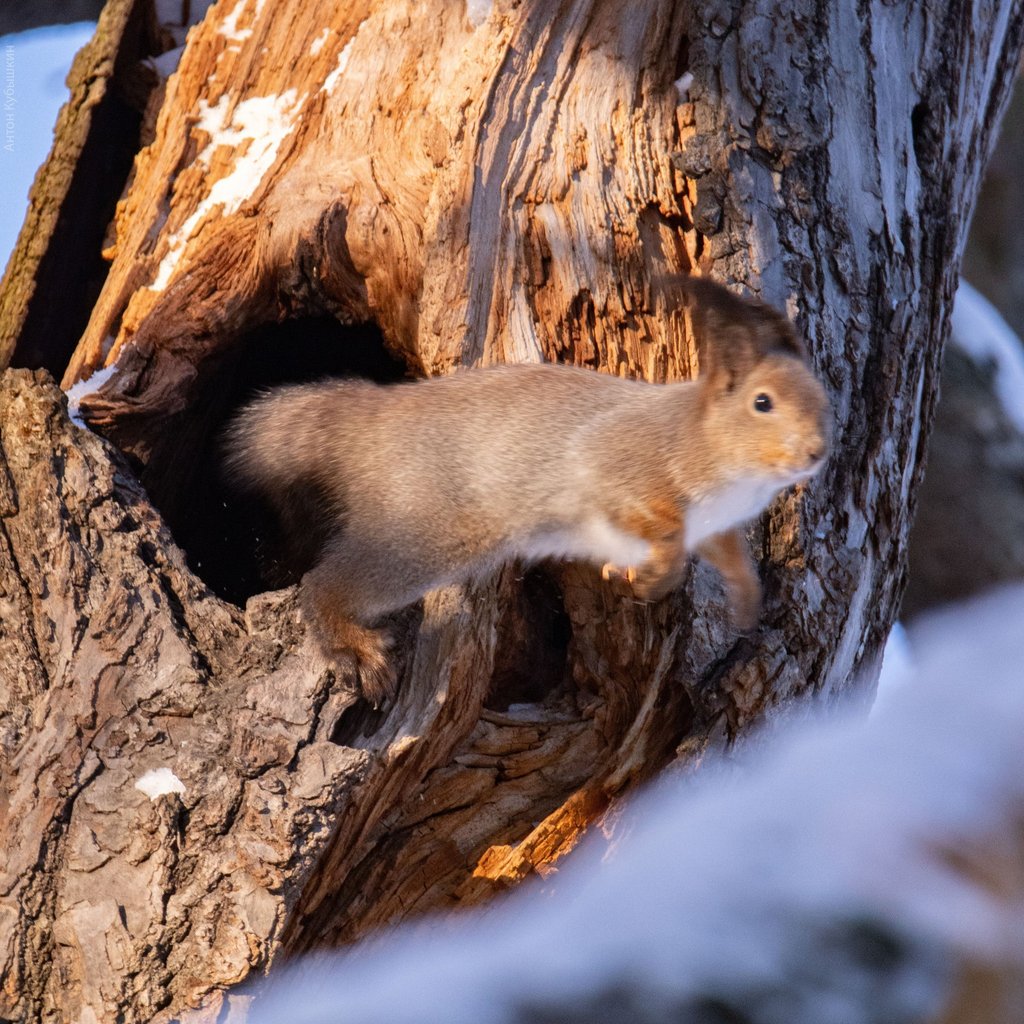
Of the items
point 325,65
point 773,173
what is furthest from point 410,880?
point 325,65

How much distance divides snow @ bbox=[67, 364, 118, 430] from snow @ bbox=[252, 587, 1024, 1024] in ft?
8.23

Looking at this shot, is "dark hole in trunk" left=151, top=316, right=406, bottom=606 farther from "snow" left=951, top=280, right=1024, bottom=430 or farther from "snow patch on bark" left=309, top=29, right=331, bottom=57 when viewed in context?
"snow" left=951, top=280, right=1024, bottom=430

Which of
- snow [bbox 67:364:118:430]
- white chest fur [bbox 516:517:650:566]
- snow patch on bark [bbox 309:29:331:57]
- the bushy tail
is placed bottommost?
white chest fur [bbox 516:517:650:566]

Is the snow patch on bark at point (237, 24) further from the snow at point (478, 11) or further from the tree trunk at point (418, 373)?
Answer: the snow at point (478, 11)

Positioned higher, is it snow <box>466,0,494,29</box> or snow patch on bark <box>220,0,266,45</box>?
snow patch on bark <box>220,0,266,45</box>

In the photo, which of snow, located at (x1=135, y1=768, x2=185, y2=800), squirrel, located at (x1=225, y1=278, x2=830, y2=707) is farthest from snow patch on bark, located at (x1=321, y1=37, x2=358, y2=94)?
snow, located at (x1=135, y1=768, x2=185, y2=800)

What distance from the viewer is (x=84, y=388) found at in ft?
10.8

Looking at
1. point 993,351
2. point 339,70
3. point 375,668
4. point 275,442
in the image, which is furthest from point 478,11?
point 993,351

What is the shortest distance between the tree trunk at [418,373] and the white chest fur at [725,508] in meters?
0.20

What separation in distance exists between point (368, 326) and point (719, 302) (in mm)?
1501

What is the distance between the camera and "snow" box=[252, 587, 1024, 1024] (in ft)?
2.58

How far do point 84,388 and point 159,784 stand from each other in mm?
1268

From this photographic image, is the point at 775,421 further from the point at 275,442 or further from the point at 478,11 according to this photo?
the point at 478,11

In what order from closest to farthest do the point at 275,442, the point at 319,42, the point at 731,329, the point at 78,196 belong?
1. the point at 731,329
2. the point at 275,442
3. the point at 319,42
4. the point at 78,196
